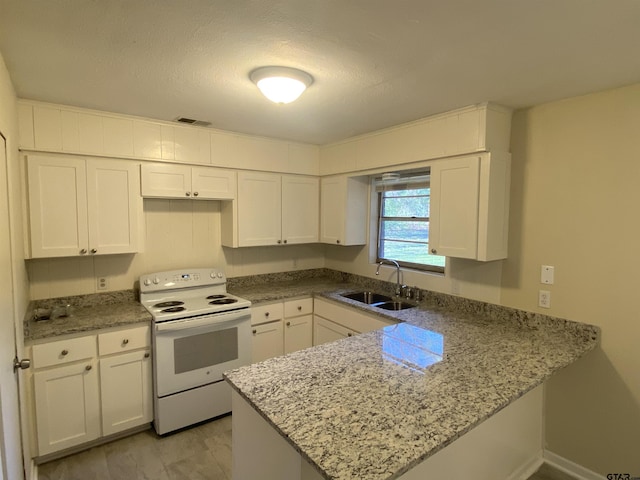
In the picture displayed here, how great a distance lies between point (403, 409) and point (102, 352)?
2.09 m

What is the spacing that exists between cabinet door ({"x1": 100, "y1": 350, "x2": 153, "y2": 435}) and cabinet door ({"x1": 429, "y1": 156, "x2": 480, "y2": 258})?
2.30 metres

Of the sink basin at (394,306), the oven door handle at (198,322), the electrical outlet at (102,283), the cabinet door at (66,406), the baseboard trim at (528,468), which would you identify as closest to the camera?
the baseboard trim at (528,468)

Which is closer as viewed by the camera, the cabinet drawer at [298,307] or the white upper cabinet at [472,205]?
the white upper cabinet at [472,205]

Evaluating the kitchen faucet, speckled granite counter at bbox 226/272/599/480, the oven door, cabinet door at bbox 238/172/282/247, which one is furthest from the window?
the oven door

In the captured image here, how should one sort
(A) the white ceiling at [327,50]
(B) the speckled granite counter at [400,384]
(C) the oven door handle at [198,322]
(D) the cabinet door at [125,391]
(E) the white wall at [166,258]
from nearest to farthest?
(B) the speckled granite counter at [400,384], (A) the white ceiling at [327,50], (D) the cabinet door at [125,391], (C) the oven door handle at [198,322], (E) the white wall at [166,258]

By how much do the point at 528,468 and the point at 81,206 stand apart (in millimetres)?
3414

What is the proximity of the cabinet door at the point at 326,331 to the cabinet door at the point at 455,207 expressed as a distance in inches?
41.5

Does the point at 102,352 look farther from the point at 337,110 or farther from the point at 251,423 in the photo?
the point at 337,110

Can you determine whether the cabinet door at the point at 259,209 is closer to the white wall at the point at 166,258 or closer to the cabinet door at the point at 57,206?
the white wall at the point at 166,258

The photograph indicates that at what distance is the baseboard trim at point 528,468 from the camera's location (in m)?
2.12

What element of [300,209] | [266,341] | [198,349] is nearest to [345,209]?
[300,209]

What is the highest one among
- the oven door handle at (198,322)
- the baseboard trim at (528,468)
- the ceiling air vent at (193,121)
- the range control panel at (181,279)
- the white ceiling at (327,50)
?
the ceiling air vent at (193,121)

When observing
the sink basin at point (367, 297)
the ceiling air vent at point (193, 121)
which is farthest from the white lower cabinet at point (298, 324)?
the ceiling air vent at point (193, 121)

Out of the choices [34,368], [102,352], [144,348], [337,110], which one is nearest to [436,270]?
[337,110]
